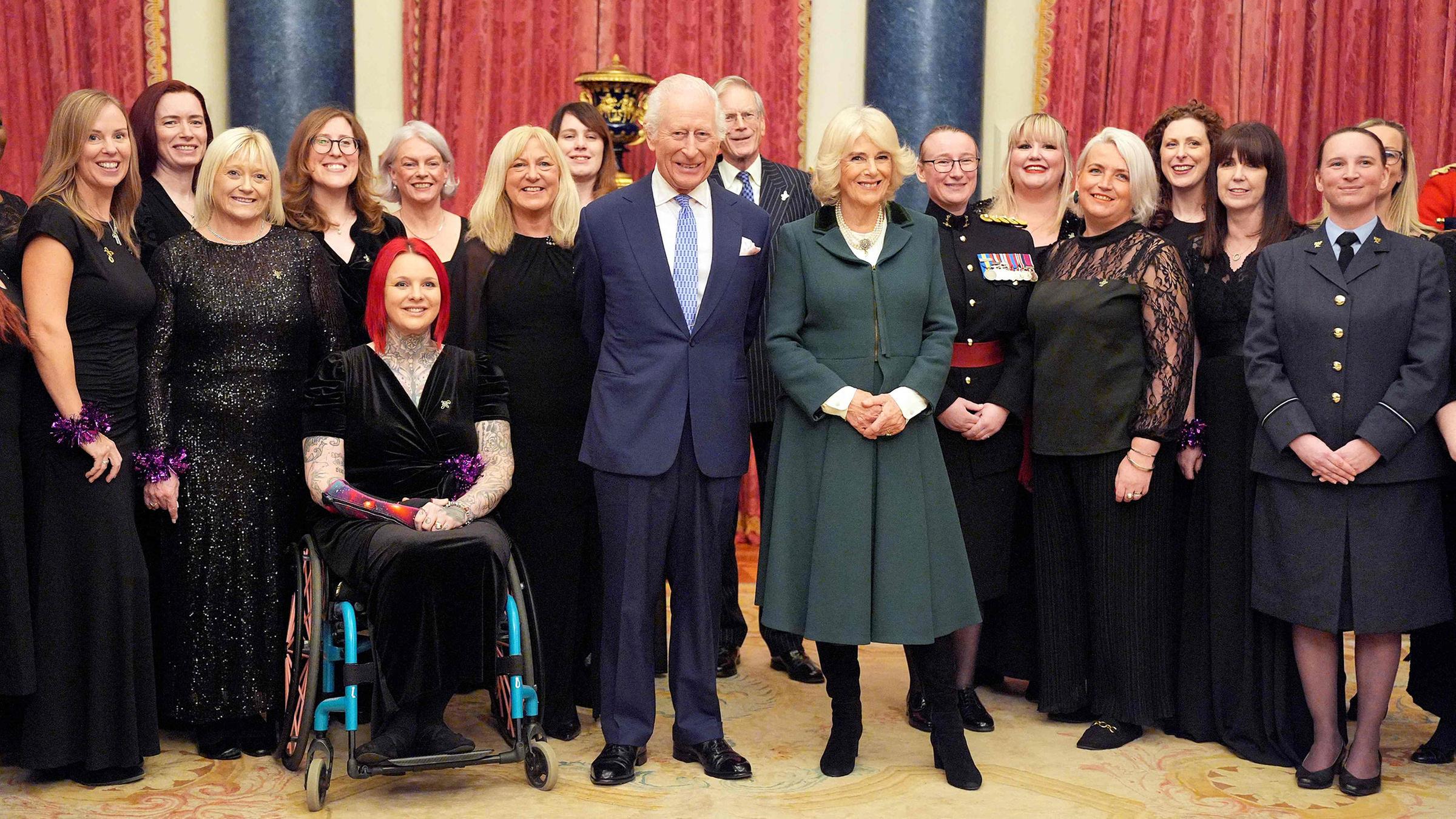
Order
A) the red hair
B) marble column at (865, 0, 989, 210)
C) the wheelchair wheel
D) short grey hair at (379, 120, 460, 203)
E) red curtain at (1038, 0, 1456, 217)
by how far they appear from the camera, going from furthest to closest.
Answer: marble column at (865, 0, 989, 210)
red curtain at (1038, 0, 1456, 217)
short grey hair at (379, 120, 460, 203)
the red hair
the wheelchair wheel

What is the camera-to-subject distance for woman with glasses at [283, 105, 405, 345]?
3.69 meters

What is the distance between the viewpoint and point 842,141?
325 cm

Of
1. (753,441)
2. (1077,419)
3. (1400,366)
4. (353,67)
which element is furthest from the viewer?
(353,67)

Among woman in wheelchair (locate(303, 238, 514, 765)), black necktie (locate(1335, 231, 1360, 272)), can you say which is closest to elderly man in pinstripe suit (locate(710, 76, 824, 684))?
woman in wheelchair (locate(303, 238, 514, 765))

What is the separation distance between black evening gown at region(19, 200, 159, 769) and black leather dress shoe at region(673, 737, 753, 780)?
1344 mm

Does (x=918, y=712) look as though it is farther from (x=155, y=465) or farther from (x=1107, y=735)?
(x=155, y=465)

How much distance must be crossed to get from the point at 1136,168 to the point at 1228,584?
1102mm

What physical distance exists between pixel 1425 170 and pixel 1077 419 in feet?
12.3

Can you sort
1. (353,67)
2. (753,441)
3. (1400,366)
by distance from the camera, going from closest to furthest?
(1400,366)
(753,441)
(353,67)

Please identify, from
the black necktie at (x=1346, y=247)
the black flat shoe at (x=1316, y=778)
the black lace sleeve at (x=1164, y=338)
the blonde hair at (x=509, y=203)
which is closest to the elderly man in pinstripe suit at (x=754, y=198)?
the blonde hair at (x=509, y=203)

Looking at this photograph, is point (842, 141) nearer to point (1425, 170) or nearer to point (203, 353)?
point (203, 353)

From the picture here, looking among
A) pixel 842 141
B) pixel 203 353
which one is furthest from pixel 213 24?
pixel 842 141

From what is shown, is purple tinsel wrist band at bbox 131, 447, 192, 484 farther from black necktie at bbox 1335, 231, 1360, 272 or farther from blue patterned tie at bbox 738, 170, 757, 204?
black necktie at bbox 1335, 231, 1360, 272

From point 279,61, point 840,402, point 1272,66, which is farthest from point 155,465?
point 1272,66
